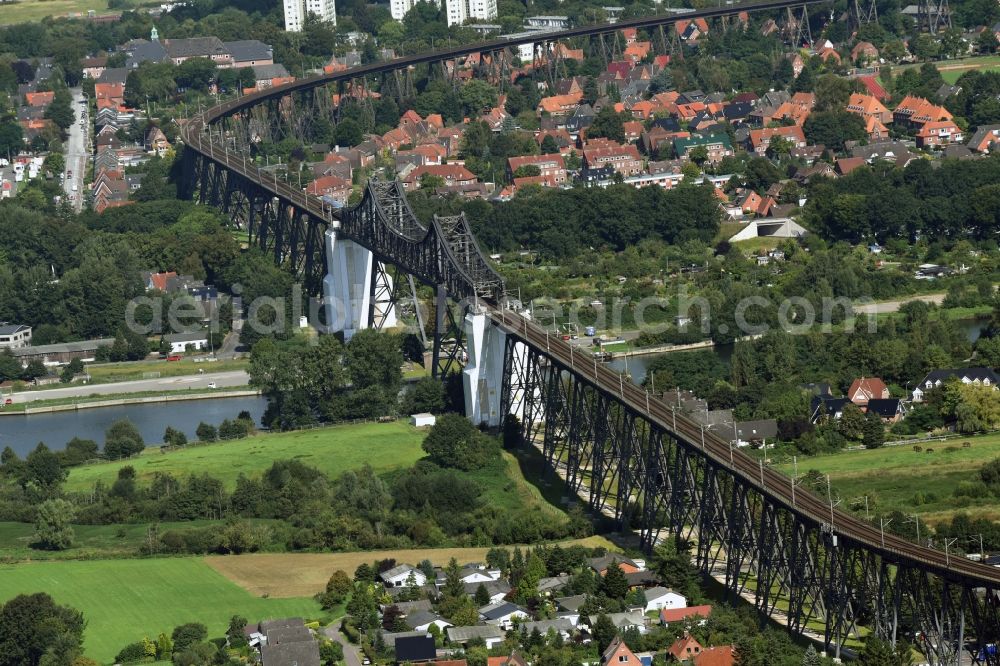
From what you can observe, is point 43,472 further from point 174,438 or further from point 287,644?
point 287,644

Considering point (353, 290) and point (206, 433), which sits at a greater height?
point (353, 290)

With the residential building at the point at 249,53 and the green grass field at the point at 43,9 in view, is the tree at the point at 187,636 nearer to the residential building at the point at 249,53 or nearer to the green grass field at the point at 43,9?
the residential building at the point at 249,53

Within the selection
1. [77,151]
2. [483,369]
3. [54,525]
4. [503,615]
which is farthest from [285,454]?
[77,151]

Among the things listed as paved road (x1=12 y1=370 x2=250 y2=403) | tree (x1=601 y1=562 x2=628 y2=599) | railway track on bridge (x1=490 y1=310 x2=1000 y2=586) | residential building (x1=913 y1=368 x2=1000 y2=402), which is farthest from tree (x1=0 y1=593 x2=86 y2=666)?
residential building (x1=913 y1=368 x2=1000 y2=402)

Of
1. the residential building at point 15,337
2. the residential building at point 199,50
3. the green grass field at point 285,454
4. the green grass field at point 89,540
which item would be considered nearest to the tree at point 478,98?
the residential building at point 199,50

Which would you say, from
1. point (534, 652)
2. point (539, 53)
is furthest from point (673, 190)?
point (534, 652)

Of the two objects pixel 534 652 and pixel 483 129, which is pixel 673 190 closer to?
pixel 483 129
